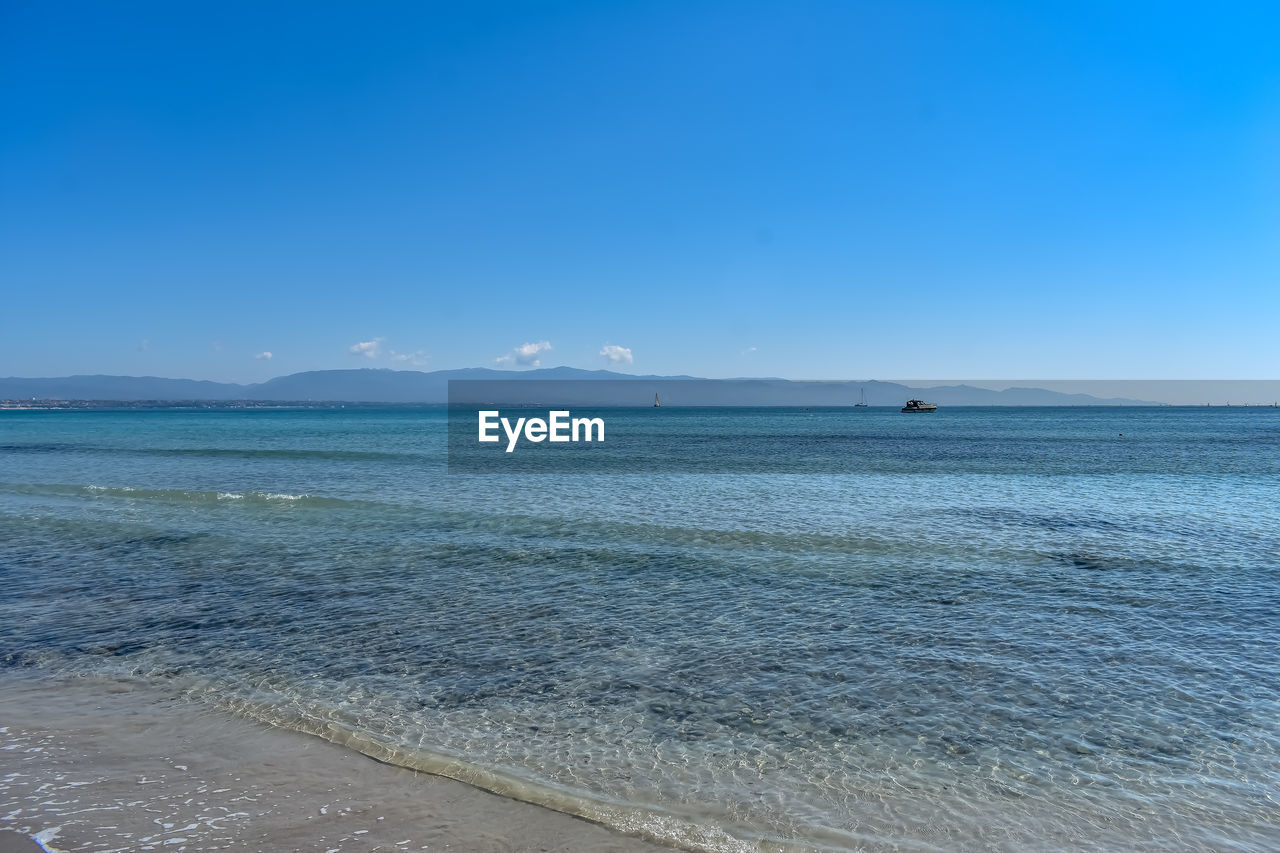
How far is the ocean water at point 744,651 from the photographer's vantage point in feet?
22.8

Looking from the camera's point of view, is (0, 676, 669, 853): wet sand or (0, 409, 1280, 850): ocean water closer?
(0, 676, 669, 853): wet sand

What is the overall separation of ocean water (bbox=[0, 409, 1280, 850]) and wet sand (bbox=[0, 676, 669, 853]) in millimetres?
420

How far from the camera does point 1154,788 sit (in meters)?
7.11

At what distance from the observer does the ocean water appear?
22.8 ft

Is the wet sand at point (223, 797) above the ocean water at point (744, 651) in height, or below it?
above

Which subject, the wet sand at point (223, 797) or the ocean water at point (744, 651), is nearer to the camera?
the wet sand at point (223, 797)

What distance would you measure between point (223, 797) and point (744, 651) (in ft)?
22.3

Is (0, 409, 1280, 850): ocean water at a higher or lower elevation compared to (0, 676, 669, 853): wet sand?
lower

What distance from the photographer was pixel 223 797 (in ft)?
21.8

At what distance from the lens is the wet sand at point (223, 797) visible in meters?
5.97

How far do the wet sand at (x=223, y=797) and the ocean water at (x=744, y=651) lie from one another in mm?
420

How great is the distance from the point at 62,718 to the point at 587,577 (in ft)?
30.1

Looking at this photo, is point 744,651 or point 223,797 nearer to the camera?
point 223,797

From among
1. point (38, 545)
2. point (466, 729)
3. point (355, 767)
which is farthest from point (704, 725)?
point (38, 545)
